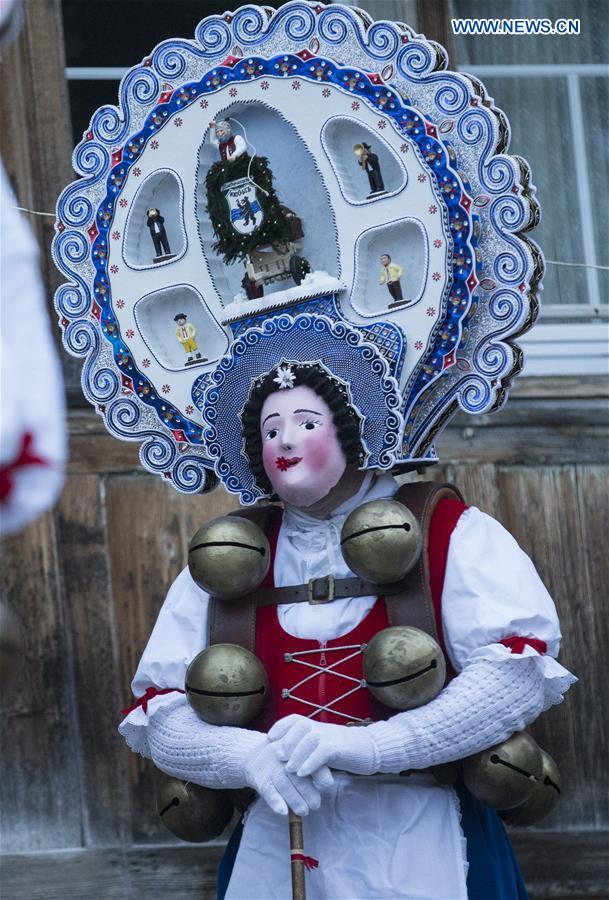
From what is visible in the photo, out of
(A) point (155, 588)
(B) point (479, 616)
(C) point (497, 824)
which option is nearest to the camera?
(B) point (479, 616)

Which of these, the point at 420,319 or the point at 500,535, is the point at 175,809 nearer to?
the point at 500,535

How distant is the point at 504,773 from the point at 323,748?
0.37m

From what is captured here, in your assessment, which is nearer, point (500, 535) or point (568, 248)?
point (500, 535)

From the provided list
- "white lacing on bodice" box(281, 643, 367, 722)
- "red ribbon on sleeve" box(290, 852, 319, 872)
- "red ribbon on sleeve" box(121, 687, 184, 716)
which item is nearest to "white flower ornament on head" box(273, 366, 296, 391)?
"white lacing on bodice" box(281, 643, 367, 722)

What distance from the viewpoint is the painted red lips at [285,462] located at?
3332mm

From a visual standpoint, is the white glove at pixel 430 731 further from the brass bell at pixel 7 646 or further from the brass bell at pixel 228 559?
the brass bell at pixel 7 646

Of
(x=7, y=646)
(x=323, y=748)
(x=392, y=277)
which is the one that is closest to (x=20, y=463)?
(x=7, y=646)

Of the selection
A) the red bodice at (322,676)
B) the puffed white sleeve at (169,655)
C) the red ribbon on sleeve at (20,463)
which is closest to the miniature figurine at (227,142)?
the puffed white sleeve at (169,655)

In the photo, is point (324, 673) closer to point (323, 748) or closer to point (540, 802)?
point (323, 748)

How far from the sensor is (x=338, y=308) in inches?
136

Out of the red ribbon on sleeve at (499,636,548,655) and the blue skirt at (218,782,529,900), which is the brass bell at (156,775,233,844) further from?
the red ribbon on sleeve at (499,636,548,655)

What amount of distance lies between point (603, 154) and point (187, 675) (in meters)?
2.42

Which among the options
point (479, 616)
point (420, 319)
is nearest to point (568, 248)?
point (420, 319)

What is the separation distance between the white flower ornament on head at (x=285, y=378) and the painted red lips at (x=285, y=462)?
0.53 feet
